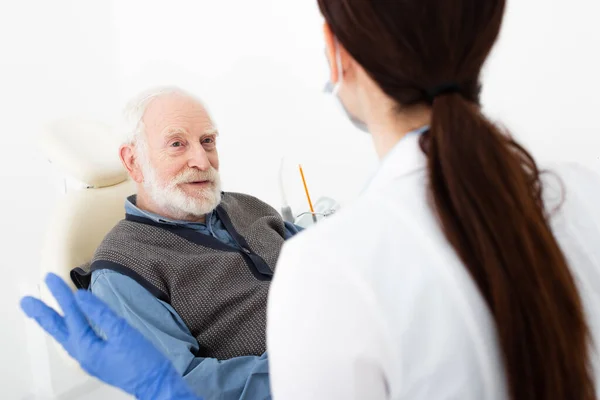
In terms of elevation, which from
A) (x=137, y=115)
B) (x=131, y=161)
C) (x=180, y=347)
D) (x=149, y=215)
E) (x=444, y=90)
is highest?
(x=444, y=90)

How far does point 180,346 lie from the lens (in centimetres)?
115

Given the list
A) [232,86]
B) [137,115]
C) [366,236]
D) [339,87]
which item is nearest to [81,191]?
[137,115]

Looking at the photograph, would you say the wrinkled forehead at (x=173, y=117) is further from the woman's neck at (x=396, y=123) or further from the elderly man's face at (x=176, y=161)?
the woman's neck at (x=396, y=123)

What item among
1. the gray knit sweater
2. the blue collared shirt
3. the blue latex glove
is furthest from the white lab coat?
the gray knit sweater

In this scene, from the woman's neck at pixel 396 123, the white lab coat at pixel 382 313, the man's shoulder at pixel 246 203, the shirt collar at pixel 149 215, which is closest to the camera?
the white lab coat at pixel 382 313

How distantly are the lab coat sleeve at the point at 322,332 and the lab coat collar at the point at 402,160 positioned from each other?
0.14m

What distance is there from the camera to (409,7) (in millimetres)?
550

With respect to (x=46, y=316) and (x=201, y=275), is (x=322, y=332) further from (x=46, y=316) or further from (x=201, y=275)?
(x=201, y=275)

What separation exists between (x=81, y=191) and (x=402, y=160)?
1178mm

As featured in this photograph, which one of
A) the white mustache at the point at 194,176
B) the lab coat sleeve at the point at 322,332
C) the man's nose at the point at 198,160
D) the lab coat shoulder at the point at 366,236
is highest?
the lab coat shoulder at the point at 366,236

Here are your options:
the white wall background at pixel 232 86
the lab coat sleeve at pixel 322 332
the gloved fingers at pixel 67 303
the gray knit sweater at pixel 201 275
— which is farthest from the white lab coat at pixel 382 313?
the white wall background at pixel 232 86

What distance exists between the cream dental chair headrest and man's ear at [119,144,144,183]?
0.07 m

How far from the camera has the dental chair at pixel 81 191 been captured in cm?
142

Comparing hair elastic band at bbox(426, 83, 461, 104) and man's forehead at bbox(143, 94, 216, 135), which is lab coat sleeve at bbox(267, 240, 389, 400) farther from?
man's forehead at bbox(143, 94, 216, 135)
